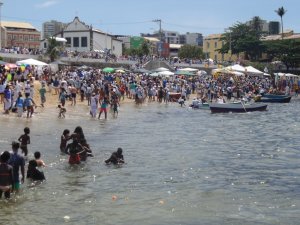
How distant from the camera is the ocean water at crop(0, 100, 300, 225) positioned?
38.4 ft

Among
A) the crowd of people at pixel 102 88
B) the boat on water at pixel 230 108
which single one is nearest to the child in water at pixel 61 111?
the crowd of people at pixel 102 88

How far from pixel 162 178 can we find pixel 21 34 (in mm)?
102448

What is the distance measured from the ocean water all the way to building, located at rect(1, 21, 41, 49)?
8497 centimetres

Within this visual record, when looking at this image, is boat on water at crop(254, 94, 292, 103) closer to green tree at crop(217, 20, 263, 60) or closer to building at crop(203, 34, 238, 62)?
green tree at crop(217, 20, 263, 60)

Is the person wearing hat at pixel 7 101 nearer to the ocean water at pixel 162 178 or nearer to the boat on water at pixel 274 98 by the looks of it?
the ocean water at pixel 162 178

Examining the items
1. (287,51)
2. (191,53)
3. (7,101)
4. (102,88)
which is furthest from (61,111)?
(191,53)

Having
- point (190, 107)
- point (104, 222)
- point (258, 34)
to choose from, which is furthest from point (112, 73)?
point (258, 34)

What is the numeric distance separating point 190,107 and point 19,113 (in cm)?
1878

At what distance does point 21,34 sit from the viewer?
11244 centimetres

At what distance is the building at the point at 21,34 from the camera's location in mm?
109550

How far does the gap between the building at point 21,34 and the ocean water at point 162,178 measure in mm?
84975

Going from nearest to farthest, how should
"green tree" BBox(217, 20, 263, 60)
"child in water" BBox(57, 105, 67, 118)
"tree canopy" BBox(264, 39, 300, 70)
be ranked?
1. "child in water" BBox(57, 105, 67, 118)
2. "tree canopy" BBox(264, 39, 300, 70)
3. "green tree" BBox(217, 20, 263, 60)

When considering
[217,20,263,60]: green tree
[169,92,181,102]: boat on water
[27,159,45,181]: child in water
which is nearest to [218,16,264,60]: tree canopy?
[217,20,263,60]: green tree

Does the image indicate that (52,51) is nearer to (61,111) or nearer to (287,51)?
(61,111)
